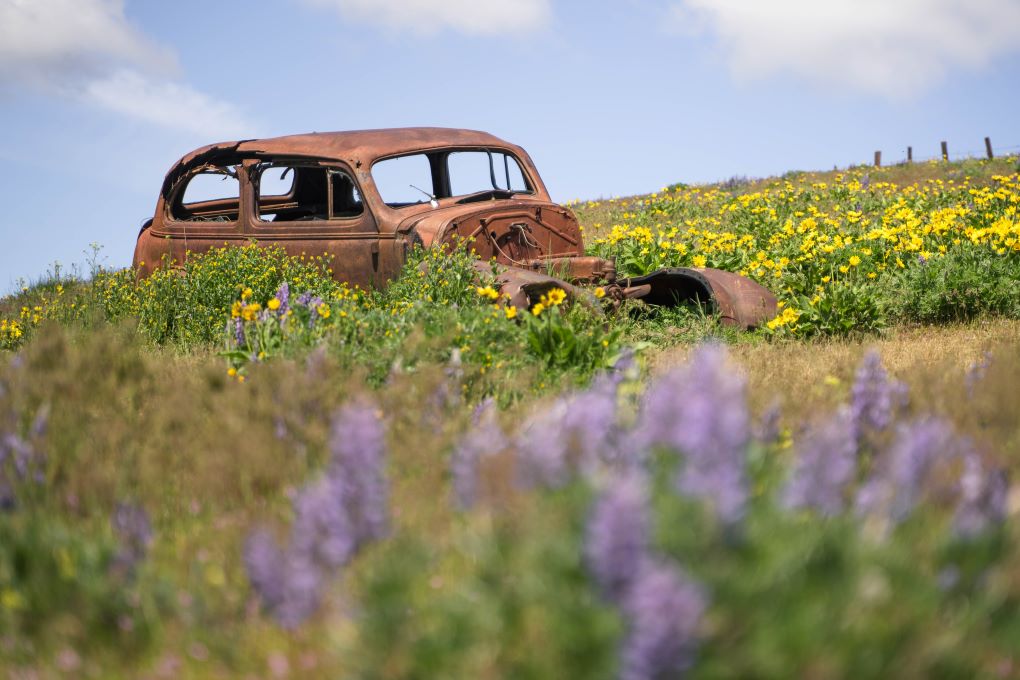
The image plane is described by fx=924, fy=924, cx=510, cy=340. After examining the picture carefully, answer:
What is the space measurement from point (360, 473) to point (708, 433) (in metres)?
0.84

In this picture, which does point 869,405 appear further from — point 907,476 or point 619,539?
point 619,539

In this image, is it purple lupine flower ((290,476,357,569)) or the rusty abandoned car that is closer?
purple lupine flower ((290,476,357,569))

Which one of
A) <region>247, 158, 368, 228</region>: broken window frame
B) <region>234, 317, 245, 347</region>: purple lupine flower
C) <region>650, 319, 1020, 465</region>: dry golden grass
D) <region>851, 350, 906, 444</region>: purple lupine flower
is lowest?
<region>650, 319, 1020, 465</region>: dry golden grass

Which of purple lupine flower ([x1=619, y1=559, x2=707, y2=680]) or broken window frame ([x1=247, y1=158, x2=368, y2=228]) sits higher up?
broken window frame ([x1=247, y1=158, x2=368, y2=228])

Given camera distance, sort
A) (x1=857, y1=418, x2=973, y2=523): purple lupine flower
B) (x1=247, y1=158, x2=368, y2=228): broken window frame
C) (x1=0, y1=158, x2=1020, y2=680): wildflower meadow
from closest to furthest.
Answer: (x1=0, y1=158, x2=1020, y2=680): wildflower meadow, (x1=857, y1=418, x2=973, y2=523): purple lupine flower, (x1=247, y1=158, x2=368, y2=228): broken window frame

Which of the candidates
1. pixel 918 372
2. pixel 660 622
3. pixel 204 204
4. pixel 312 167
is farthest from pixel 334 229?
pixel 660 622

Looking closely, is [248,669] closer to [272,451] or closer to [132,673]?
[132,673]

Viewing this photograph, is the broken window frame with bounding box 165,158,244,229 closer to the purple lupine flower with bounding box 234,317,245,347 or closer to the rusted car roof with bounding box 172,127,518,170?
the rusted car roof with bounding box 172,127,518,170

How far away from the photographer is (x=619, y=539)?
165 centimetres

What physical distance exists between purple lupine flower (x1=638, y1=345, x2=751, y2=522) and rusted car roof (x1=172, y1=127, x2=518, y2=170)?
18.6ft

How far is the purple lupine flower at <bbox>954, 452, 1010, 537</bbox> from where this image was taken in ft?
7.43

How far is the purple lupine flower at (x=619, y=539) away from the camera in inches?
64.6

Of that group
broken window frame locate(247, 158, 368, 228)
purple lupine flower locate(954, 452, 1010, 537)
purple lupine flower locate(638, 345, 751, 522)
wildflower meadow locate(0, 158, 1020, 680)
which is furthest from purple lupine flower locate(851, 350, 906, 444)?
broken window frame locate(247, 158, 368, 228)

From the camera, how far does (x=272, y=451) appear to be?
133 inches
